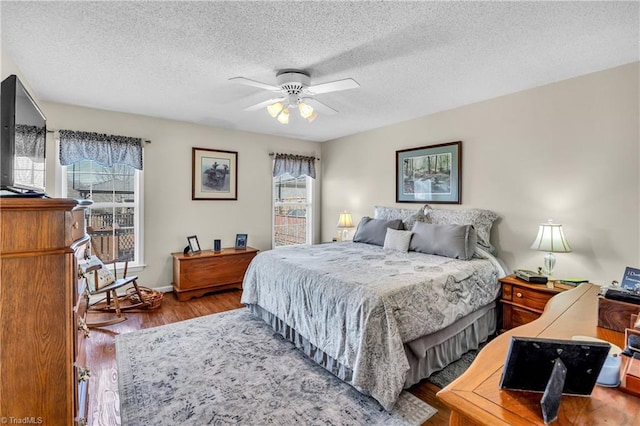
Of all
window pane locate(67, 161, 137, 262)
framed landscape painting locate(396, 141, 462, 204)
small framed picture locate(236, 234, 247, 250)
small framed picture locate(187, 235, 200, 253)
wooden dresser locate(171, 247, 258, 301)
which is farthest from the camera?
small framed picture locate(236, 234, 247, 250)

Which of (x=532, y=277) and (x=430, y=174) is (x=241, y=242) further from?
(x=532, y=277)

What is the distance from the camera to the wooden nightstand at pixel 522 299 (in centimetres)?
251

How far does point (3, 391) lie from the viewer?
1.01 metres

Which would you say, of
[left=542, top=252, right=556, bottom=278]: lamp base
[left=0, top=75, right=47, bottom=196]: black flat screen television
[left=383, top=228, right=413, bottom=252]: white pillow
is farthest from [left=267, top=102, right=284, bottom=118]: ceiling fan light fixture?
[left=542, top=252, right=556, bottom=278]: lamp base

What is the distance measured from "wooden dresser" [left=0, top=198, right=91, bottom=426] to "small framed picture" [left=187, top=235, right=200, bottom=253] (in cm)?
326

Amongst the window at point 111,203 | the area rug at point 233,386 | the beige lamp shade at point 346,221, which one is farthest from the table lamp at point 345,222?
the window at point 111,203

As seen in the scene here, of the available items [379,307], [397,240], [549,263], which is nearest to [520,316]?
[549,263]

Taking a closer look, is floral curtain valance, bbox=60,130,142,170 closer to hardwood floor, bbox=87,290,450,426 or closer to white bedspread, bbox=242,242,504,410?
hardwood floor, bbox=87,290,450,426

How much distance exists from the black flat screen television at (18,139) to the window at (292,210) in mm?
3698

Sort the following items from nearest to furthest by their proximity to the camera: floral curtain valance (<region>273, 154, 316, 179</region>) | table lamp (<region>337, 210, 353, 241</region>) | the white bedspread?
the white bedspread
table lamp (<region>337, 210, 353, 241</region>)
floral curtain valance (<region>273, 154, 316, 179</region>)

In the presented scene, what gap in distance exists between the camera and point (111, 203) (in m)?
3.96

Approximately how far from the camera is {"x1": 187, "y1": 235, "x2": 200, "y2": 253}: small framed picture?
431cm

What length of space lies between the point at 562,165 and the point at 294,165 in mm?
3777

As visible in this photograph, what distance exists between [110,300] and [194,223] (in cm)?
141
